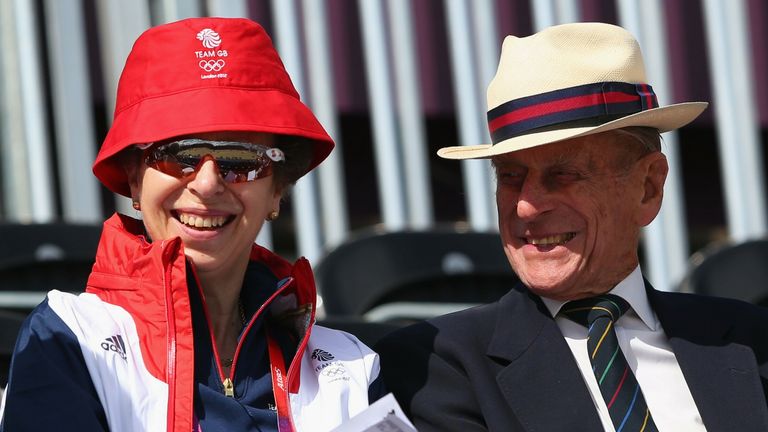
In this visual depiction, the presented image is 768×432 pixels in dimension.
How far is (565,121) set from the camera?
2760mm

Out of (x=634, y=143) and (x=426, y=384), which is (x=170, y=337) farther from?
(x=634, y=143)

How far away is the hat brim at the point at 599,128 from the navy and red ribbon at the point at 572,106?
3 centimetres

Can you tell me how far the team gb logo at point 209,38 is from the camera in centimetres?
258

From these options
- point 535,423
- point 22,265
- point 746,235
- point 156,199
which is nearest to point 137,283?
point 156,199

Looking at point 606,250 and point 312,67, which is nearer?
point 606,250

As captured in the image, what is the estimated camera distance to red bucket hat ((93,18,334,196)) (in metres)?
2.49

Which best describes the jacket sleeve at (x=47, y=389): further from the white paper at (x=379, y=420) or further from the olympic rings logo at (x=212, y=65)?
the olympic rings logo at (x=212, y=65)

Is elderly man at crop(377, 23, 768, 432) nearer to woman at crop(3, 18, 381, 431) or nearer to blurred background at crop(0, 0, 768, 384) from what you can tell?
woman at crop(3, 18, 381, 431)

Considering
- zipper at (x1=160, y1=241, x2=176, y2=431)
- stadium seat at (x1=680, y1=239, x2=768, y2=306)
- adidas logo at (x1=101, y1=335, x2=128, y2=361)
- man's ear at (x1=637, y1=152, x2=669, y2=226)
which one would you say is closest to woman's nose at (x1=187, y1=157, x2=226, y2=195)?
zipper at (x1=160, y1=241, x2=176, y2=431)

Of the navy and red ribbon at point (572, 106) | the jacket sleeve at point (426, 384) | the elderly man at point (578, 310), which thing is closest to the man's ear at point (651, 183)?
the elderly man at point (578, 310)

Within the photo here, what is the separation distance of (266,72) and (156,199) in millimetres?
327

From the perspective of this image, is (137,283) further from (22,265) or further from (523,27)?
(523,27)

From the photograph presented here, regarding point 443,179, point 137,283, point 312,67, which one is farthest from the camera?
point 443,179

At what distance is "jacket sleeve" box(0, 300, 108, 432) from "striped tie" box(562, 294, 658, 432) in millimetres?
995
